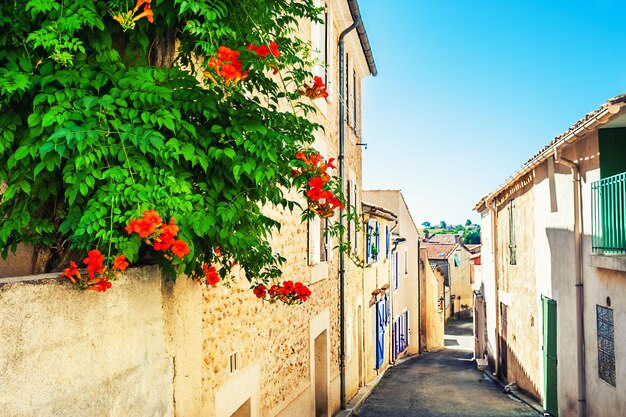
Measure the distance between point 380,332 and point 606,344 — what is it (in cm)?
1069

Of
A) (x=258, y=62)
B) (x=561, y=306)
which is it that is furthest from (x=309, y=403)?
(x=258, y=62)

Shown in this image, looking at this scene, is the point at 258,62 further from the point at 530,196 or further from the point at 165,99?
the point at 530,196

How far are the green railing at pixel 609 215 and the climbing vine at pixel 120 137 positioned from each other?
19.4ft

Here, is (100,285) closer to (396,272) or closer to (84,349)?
(84,349)

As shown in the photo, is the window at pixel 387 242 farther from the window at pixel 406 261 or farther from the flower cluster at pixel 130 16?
the flower cluster at pixel 130 16

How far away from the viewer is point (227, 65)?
349 cm

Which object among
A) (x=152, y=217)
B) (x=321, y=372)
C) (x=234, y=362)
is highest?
(x=152, y=217)

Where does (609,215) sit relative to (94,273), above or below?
above

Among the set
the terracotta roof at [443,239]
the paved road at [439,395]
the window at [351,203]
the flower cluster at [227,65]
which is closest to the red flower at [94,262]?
the flower cluster at [227,65]

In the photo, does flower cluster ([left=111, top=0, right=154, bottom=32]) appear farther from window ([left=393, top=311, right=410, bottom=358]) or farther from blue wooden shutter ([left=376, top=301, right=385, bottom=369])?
window ([left=393, top=311, right=410, bottom=358])

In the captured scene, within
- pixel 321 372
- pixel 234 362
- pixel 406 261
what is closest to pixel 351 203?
pixel 321 372

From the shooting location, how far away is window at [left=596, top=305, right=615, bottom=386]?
335 inches

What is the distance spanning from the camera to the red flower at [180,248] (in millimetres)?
3195

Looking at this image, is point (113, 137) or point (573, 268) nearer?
point (113, 137)
